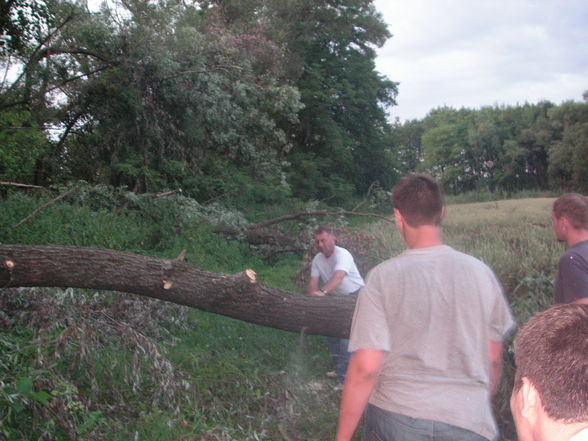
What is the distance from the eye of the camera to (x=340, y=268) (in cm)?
578

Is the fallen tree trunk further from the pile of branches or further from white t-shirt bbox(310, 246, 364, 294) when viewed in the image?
white t-shirt bbox(310, 246, 364, 294)

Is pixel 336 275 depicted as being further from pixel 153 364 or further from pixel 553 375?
pixel 553 375

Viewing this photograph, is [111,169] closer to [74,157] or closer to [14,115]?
[74,157]

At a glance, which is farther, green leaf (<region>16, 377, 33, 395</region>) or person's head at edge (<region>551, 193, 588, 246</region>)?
green leaf (<region>16, 377, 33, 395</region>)

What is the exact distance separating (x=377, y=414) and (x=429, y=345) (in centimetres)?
34

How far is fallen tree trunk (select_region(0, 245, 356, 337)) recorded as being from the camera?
15.9 ft

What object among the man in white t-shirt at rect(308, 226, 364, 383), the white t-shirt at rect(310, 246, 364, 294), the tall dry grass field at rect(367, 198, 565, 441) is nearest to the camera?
the tall dry grass field at rect(367, 198, 565, 441)

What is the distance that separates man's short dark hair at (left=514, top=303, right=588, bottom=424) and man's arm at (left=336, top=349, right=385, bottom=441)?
103 centimetres

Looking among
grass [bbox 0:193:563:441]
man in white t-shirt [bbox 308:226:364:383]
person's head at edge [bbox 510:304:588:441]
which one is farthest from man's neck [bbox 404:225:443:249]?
man in white t-shirt [bbox 308:226:364:383]

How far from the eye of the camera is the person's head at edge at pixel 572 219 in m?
3.40

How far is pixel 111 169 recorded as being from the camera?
487 inches

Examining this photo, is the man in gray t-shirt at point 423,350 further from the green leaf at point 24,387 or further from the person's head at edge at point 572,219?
the green leaf at point 24,387

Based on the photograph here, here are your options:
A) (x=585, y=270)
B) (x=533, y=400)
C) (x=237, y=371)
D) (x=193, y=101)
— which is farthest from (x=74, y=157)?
(x=533, y=400)

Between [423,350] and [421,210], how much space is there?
0.54 metres
